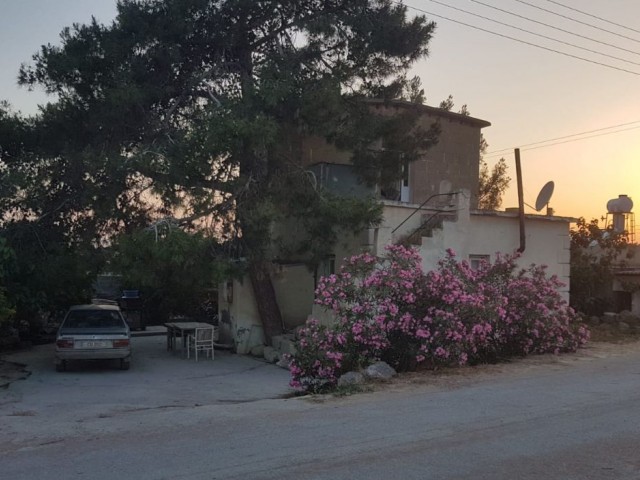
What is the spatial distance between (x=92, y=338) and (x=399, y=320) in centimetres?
806

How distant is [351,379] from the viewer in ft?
31.1

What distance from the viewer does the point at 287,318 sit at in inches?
788

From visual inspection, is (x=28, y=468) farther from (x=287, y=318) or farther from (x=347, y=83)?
(x=287, y=318)

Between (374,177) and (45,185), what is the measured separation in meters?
8.82

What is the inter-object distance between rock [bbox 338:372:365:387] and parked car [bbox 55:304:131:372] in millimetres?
7274

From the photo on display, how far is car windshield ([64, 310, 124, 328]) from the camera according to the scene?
1497 centimetres

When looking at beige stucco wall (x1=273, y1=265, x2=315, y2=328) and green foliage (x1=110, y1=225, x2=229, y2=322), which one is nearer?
green foliage (x1=110, y1=225, x2=229, y2=322)

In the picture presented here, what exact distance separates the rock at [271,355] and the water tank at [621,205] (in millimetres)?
19191

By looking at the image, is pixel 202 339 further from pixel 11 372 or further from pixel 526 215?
pixel 526 215

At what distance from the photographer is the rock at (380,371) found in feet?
32.1

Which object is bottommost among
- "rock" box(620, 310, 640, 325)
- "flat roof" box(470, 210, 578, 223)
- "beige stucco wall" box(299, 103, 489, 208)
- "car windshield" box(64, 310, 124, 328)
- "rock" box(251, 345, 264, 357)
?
"rock" box(251, 345, 264, 357)

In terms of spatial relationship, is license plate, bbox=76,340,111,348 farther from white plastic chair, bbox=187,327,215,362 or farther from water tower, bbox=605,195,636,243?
water tower, bbox=605,195,636,243

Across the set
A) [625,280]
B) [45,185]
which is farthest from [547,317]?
[625,280]

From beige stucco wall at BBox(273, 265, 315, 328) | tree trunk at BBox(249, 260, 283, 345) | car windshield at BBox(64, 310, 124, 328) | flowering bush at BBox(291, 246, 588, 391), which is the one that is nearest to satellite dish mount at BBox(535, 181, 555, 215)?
flowering bush at BBox(291, 246, 588, 391)
